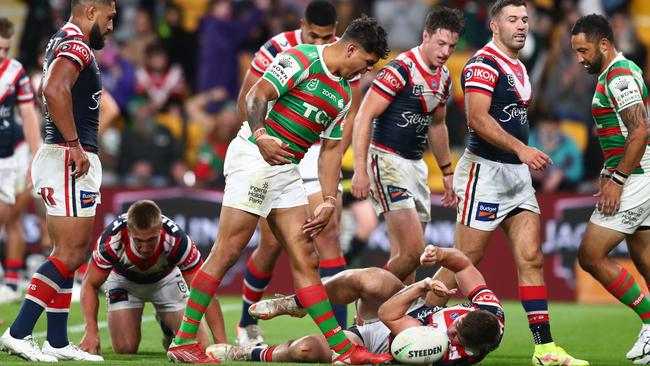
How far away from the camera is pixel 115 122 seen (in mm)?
18875

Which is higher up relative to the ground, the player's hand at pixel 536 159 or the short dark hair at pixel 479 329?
the player's hand at pixel 536 159

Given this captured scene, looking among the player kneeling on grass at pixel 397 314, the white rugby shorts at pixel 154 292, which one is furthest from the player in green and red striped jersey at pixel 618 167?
the white rugby shorts at pixel 154 292

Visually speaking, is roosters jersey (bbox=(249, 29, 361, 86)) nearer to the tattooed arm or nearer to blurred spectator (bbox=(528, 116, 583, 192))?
the tattooed arm

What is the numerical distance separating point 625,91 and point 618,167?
608mm

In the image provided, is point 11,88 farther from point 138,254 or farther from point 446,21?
point 446,21

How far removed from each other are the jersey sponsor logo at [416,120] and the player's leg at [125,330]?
294 cm

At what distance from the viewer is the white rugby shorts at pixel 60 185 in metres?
8.43

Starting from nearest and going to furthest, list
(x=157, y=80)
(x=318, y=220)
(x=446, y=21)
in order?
(x=318, y=220), (x=446, y=21), (x=157, y=80)

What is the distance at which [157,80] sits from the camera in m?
19.3

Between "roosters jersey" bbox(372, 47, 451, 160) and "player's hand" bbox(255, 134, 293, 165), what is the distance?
262cm

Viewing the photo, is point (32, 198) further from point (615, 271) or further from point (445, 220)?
point (615, 271)

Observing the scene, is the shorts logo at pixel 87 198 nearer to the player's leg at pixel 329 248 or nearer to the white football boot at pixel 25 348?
the white football boot at pixel 25 348

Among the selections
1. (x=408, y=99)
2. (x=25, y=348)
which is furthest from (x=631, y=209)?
(x=25, y=348)

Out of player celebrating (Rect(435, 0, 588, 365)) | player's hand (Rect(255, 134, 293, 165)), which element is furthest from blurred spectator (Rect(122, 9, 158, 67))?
player's hand (Rect(255, 134, 293, 165))
